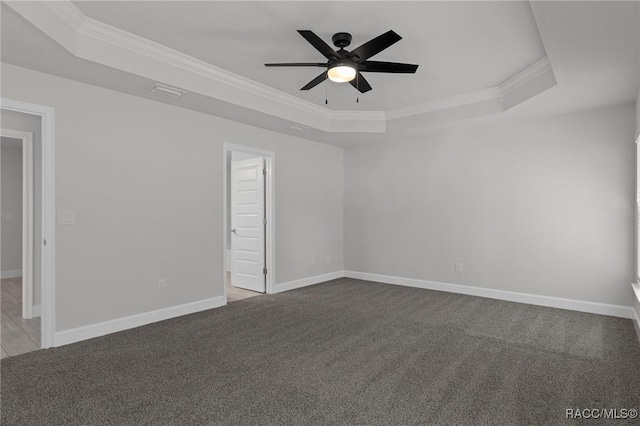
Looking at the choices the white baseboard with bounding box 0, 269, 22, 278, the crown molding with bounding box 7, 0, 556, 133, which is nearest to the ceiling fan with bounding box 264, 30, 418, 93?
the crown molding with bounding box 7, 0, 556, 133

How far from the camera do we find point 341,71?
3.07 metres

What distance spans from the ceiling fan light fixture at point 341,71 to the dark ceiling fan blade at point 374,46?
0.08 meters

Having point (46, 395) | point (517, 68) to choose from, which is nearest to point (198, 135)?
point (46, 395)

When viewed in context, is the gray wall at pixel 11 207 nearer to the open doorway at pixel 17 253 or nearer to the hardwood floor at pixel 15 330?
the open doorway at pixel 17 253

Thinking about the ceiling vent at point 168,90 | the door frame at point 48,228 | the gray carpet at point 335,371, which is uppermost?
the ceiling vent at point 168,90

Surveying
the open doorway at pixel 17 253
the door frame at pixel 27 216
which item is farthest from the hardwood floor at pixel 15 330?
the door frame at pixel 27 216

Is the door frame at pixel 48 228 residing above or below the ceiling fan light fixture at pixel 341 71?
below

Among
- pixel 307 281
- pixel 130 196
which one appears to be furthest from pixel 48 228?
pixel 307 281

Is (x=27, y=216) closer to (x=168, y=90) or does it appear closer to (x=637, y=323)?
(x=168, y=90)

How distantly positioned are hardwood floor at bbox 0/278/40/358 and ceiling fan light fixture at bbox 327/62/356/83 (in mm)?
3688

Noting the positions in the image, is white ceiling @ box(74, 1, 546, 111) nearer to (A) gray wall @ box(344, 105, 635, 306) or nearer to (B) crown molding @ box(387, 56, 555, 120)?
(B) crown molding @ box(387, 56, 555, 120)

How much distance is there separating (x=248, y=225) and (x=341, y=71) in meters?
3.52

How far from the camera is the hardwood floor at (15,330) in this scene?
3400 mm

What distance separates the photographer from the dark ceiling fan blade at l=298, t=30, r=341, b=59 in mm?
2650
